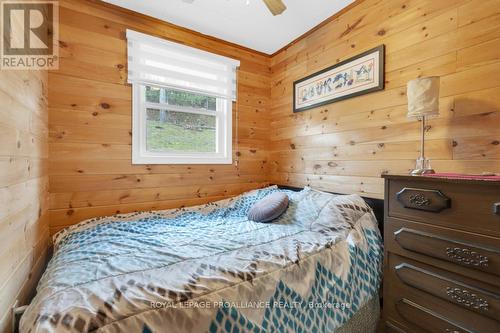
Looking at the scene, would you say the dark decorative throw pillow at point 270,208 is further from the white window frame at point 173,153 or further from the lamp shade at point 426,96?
the lamp shade at point 426,96

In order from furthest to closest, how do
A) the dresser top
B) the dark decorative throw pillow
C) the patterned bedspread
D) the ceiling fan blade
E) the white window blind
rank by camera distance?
the white window blind < the dark decorative throw pillow < the ceiling fan blade < the dresser top < the patterned bedspread

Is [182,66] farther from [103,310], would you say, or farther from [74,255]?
[103,310]

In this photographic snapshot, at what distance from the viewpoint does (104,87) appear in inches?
83.9

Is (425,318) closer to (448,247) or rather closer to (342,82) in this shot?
(448,247)

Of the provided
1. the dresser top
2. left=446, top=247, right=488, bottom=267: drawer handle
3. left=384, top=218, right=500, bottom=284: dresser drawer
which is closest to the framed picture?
the dresser top

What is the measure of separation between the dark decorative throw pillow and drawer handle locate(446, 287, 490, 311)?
1.08 meters

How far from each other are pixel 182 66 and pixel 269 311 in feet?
7.49

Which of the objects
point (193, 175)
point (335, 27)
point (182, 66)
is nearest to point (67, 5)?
point (182, 66)

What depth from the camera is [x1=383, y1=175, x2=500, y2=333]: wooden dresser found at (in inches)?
40.1

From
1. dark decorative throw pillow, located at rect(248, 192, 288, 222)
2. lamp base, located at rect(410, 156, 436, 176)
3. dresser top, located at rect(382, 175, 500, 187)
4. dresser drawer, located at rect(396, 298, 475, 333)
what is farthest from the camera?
dark decorative throw pillow, located at rect(248, 192, 288, 222)

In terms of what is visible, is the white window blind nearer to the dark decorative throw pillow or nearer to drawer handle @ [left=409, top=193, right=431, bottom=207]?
the dark decorative throw pillow

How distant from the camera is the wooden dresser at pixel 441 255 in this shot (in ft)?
3.34

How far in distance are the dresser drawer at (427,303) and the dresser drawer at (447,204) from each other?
0.80 ft

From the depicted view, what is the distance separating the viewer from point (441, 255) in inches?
45.2
